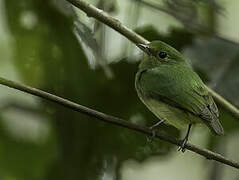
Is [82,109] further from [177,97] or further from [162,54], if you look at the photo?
[162,54]

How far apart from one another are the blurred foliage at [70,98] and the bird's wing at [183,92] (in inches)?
13.6

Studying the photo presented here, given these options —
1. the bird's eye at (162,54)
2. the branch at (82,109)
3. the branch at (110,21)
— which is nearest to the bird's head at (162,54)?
the bird's eye at (162,54)

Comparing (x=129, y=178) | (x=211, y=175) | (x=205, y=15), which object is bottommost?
(x=129, y=178)

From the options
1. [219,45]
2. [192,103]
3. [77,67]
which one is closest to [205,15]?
[219,45]

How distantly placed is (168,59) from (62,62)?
1.98 ft

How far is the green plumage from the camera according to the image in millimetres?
3039

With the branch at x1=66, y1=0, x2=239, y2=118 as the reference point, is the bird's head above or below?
below

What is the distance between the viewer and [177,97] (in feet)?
10.0

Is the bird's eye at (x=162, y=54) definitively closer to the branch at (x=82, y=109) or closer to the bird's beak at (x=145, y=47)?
the bird's beak at (x=145, y=47)

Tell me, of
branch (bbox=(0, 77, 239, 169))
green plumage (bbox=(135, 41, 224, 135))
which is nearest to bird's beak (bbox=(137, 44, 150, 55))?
green plumage (bbox=(135, 41, 224, 135))

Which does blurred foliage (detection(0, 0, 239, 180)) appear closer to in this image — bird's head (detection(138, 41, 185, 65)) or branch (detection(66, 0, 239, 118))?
bird's head (detection(138, 41, 185, 65))

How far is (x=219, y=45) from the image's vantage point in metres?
4.03

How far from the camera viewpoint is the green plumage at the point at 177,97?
3.04m

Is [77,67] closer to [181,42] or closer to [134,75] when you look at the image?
[134,75]
